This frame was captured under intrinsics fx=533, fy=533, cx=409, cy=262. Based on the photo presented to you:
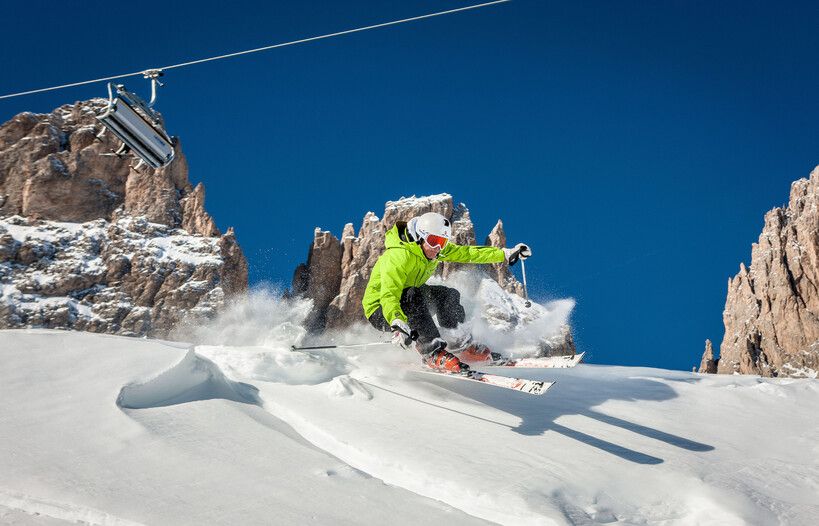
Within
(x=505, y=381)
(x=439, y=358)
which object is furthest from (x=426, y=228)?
(x=505, y=381)

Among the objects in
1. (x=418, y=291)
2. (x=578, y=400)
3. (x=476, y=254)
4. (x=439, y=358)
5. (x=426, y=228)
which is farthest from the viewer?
(x=476, y=254)

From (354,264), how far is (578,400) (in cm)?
7381

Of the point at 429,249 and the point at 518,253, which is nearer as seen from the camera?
the point at 429,249

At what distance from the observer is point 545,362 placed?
23.8ft

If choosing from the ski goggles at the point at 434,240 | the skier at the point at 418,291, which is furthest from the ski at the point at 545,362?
the ski goggles at the point at 434,240

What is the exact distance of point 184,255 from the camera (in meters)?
81.6

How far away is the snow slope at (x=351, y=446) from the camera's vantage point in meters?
3.18

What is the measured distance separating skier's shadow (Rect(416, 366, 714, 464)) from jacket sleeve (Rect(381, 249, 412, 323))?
1.06m

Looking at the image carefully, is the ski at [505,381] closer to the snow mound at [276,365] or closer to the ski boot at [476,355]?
the ski boot at [476,355]

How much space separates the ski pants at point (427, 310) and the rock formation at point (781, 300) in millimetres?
67862

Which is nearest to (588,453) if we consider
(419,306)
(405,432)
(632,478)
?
(632,478)

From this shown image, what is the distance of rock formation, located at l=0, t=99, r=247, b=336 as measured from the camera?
252ft

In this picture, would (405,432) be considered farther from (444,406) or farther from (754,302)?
(754,302)

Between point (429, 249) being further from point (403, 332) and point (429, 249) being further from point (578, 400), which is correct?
point (578, 400)
